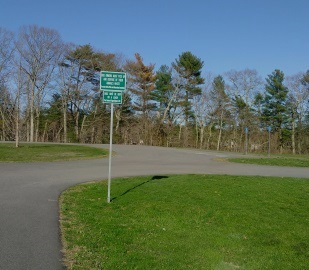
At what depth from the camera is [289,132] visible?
52.9m

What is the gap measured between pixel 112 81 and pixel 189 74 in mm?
44367

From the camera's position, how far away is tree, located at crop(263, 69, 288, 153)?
52.8 metres

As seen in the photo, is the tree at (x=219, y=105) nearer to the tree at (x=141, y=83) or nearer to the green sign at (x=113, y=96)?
the tree at (x=141, y=83)

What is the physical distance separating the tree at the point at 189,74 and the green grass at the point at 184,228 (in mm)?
41908

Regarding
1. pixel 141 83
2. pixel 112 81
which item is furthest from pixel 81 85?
pixel 112 81

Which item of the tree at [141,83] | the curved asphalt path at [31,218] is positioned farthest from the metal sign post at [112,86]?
the tree at [141,83]

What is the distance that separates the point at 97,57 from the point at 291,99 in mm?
31321

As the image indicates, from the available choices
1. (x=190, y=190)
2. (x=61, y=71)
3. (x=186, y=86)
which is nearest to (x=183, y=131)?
(x=186, y=86)

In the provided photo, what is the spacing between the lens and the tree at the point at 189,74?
50406 mm

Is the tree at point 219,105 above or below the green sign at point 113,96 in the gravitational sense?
above

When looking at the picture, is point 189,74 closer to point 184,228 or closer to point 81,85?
point 81,85

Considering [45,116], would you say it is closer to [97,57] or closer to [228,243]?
[97,57]

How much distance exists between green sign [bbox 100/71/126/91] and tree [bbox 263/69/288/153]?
4801 cm

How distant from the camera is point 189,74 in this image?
169 feet
